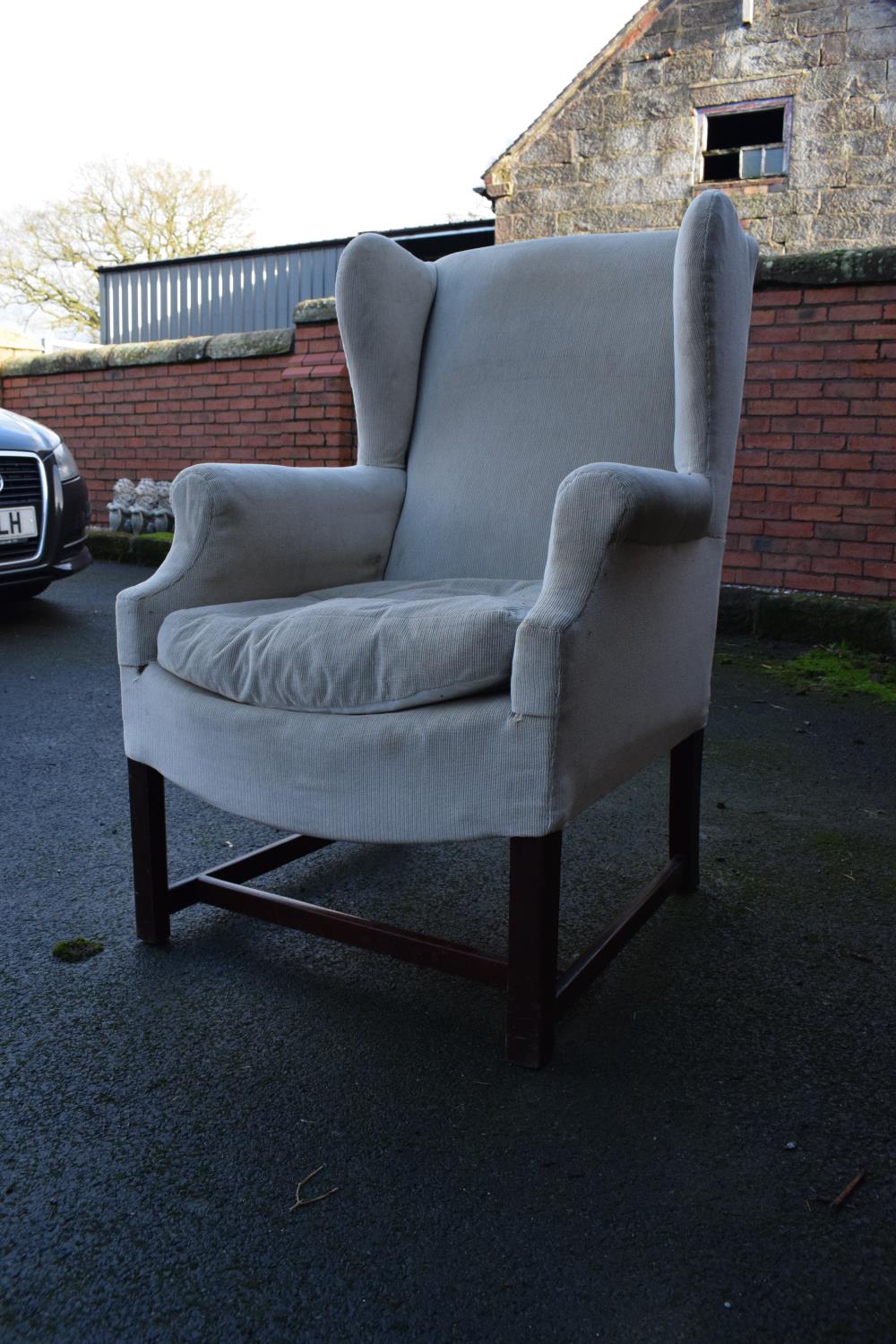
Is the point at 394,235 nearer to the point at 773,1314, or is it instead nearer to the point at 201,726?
the point at 201,726

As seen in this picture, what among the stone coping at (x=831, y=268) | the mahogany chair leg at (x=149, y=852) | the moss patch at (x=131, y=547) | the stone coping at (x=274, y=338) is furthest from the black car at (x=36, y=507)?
the stone coping at (x=831, y=268)

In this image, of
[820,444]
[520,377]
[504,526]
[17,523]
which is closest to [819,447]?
[820,444]

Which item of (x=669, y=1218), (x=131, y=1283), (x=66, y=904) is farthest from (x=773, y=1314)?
(x=66, y=904)

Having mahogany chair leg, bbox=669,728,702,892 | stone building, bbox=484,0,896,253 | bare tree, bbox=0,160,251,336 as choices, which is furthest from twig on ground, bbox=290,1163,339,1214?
bare tree, bbox=0,160,251,336

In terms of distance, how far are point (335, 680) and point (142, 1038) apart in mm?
580

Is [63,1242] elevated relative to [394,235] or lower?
lower

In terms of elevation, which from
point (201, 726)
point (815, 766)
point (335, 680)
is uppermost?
point (335, 680)

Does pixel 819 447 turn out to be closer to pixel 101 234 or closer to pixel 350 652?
pixel 350 652

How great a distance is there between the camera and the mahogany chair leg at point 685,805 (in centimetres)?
195

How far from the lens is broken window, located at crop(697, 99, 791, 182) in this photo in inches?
373

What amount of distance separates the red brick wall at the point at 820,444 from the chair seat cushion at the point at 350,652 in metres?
3.08

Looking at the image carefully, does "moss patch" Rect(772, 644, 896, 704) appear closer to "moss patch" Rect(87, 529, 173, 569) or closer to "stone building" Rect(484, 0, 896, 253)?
"moss patch" Rect(87, 529, 173, 569)

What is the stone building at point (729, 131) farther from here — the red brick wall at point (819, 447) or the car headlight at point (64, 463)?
the car headlight at point (64, 463)

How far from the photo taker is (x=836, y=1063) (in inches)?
54.9
